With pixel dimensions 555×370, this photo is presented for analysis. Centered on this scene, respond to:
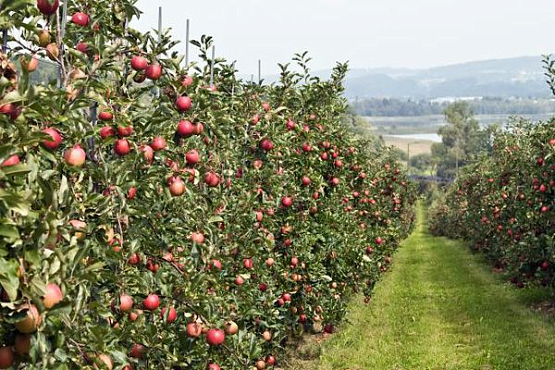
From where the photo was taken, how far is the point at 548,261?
1226cm

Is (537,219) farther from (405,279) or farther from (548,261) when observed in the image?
(405,279)

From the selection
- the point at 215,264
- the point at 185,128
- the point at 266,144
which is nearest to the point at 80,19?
the point at 185,128

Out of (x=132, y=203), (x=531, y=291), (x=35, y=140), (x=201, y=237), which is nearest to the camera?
(x=35, y=140)

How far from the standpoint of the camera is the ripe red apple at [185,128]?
442 centimetres

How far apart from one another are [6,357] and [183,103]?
235 cm

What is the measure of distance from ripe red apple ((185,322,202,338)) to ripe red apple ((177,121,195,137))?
4.34ft

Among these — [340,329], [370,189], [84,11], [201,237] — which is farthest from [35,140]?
[370,189]

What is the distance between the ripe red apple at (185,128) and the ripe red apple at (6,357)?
228 cm

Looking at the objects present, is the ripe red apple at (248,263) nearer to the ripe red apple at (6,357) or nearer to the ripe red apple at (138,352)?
the ripe red apple at (138,352)

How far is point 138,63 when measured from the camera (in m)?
4.14

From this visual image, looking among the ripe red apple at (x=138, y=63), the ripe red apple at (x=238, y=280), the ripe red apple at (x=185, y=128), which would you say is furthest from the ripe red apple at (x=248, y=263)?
the ripe red apple at (x=138, y=63)

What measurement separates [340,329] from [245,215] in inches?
262

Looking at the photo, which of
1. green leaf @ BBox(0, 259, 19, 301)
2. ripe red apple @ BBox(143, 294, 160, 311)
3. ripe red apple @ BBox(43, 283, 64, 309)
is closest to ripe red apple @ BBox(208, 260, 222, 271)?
ripe red apple @ BBox(143, 294, 160, 311)

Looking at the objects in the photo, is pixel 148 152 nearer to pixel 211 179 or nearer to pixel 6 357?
pixel 211 179
